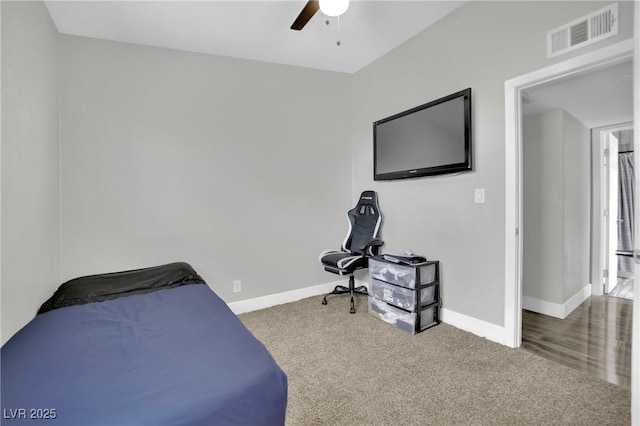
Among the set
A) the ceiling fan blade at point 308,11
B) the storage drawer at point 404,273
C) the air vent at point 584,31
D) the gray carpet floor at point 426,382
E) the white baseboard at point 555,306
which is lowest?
the gray carpet floor at point 426,382

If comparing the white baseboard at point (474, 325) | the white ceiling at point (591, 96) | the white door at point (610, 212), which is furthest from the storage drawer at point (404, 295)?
the white door at point (610, 212)

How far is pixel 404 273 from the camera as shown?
2.66m

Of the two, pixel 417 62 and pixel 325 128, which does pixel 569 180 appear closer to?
pixel 417 62

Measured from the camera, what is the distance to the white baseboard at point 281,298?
10.3 ft

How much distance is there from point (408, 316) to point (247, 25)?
2942 mm

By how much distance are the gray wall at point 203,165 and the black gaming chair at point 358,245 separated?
0.89ft

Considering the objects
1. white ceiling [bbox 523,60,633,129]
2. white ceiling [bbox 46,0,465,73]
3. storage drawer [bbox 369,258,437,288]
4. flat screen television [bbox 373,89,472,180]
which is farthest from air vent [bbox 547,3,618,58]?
storage drawer [bbox 369,258,437,288]

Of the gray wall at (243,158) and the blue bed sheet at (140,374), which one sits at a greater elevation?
the gray wall at (243,158)

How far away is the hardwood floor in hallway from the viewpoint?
6.53 feet

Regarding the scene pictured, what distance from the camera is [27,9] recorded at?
171 centimetres

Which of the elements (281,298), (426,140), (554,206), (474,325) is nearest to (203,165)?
(281,298)

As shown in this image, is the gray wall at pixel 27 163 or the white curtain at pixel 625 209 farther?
the white curtain at pixel 625 209

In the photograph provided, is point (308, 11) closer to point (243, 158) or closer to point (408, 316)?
point (243, 158)

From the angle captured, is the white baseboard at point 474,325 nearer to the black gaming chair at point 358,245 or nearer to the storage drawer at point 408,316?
the storage drawer at point 408,316
